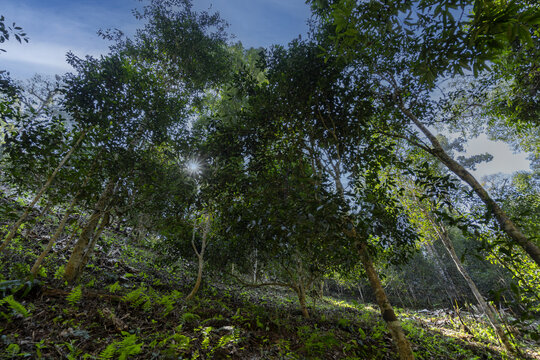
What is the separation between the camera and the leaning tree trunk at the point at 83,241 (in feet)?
20.6

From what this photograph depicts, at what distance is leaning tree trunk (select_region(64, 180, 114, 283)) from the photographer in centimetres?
628

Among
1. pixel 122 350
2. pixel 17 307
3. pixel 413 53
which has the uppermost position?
pixel 413 53

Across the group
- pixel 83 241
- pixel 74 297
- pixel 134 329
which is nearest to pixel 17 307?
pixel 74 297

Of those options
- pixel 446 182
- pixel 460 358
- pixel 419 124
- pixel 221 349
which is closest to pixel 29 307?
A: pixel 221 349

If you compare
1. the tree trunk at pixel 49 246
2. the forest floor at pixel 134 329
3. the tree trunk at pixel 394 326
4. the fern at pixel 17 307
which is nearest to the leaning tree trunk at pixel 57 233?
the tree trunk at pixel 49 246

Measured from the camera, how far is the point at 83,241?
670cm

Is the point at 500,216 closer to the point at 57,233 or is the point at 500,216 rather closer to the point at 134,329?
the point at 134,329

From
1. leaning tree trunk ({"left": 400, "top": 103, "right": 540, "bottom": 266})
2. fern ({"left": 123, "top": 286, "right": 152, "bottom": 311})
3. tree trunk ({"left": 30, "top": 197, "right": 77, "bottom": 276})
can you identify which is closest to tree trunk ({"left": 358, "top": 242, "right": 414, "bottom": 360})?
leaning tree trunk ({"left": 400, "top": 103, "right": 540, "bottom": 266})

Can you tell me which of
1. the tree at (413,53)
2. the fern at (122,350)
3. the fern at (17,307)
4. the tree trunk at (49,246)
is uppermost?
the tree at (413,53)

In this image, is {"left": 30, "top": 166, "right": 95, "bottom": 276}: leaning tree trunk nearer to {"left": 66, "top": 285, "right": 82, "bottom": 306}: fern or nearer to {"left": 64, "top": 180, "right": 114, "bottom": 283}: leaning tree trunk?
{"left": 64, "top": 180, "right": 114, "bottom": 283}: leaning tree trunk

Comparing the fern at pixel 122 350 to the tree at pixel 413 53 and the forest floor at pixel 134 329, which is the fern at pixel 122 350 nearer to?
the forest floor at pixel 134 329

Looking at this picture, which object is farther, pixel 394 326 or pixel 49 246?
pixel 49 246

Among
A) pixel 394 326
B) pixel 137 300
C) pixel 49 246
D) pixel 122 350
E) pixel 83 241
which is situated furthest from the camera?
pixel 83 241

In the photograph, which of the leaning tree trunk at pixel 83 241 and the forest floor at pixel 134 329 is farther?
the leaning tree trunk at pixel 83 241
